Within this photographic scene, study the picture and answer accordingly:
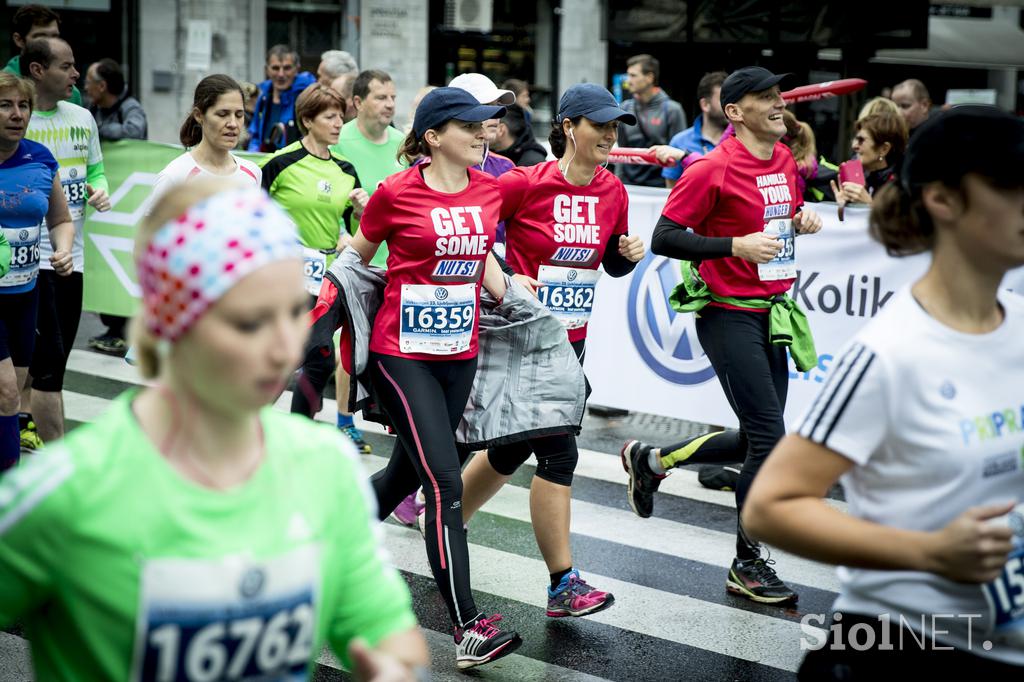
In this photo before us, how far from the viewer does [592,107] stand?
5.80 m

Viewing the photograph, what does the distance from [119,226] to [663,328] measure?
17.3ft

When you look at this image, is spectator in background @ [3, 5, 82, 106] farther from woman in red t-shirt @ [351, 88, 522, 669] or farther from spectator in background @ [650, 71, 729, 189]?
woman in red t-shirt @ [351, 88, 522, 669]

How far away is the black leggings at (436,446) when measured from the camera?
15.7 ft

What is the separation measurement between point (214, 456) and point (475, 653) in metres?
2.92

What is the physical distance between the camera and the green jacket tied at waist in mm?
5695

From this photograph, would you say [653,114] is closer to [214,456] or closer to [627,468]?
[627,468]

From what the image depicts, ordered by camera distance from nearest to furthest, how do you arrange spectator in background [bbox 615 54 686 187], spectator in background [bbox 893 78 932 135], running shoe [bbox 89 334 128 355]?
1. spectator in background [bbox 893 78 932 135]
2. running shoe [bbox 89 334 128 355]
3. spectator in background [bbox 615 54 686 187]

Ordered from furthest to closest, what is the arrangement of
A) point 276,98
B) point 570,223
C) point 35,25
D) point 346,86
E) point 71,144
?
point 276,98, point 346,86, point 35,25, point 71,144, point 570,223

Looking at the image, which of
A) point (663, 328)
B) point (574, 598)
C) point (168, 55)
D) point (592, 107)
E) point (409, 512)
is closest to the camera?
point (574, 598)

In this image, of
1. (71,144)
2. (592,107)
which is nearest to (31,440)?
(71,144)

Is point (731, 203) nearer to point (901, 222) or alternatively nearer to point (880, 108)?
point (880, 108)

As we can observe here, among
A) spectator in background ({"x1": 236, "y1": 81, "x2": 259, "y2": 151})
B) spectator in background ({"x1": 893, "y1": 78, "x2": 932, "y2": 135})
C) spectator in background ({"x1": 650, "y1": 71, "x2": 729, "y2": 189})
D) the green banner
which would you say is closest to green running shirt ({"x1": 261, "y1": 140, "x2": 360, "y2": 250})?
spectator in background ({"x1": 650, "y1": 71, "x2": 729, "y2": 189})

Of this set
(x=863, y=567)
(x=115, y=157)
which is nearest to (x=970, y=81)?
(x=115, y=157)

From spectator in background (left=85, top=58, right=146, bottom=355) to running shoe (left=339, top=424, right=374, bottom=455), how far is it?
13.3ft
